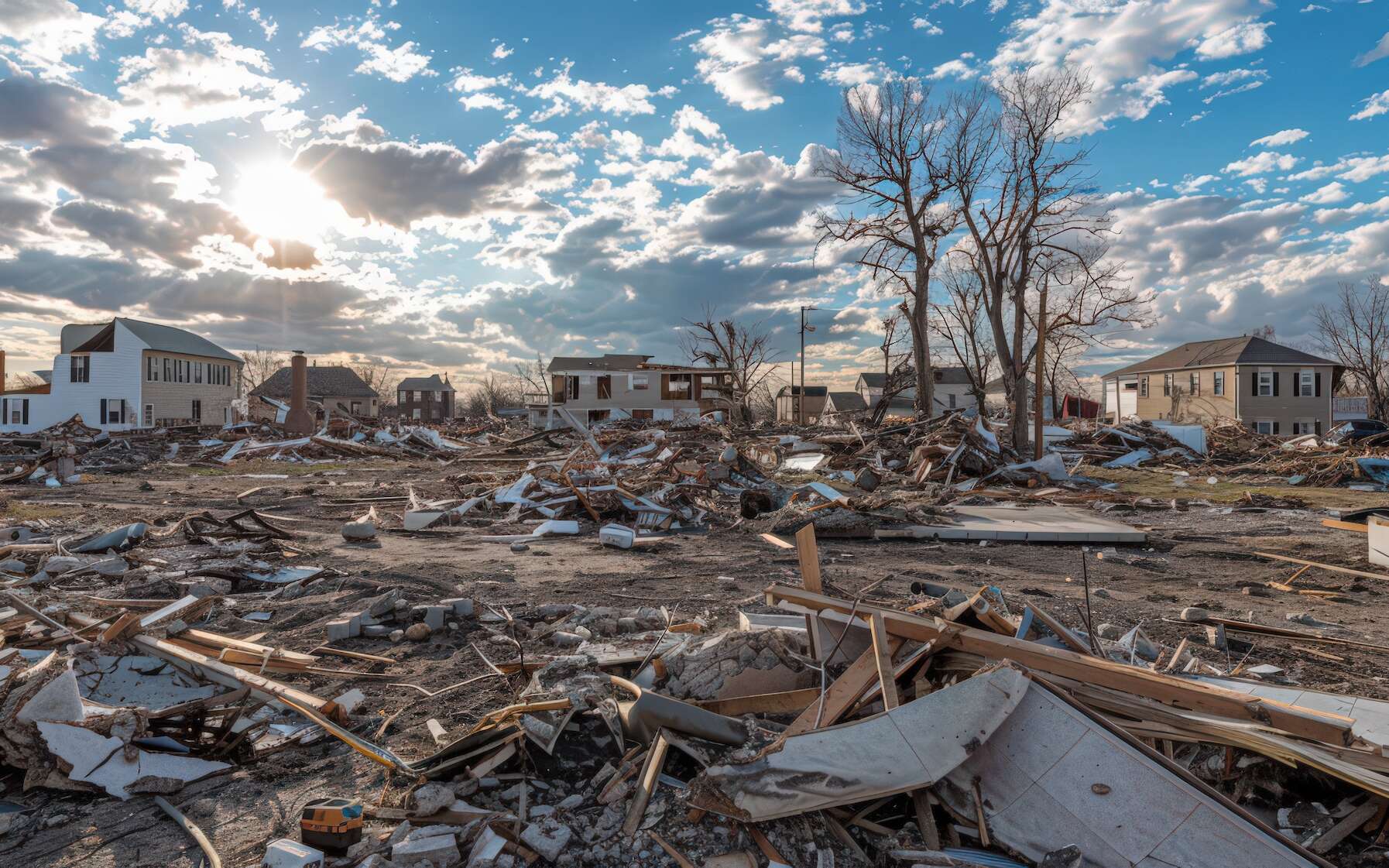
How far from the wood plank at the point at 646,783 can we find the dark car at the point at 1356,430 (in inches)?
1337

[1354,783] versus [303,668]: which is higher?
[1354,783]

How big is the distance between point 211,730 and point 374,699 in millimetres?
932

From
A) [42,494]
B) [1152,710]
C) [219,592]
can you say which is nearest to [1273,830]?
[1152,710]

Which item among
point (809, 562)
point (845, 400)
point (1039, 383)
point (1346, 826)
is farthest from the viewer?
point (845, 400)

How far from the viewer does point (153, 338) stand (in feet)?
148

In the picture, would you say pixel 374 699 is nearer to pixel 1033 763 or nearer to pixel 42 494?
pixel 1033 763

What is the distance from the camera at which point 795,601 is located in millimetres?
5094

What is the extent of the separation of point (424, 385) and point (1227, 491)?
8067 cm

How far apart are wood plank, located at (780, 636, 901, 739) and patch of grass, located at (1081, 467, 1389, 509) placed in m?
14.9

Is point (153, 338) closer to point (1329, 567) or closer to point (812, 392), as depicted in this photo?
point (1329, 567)

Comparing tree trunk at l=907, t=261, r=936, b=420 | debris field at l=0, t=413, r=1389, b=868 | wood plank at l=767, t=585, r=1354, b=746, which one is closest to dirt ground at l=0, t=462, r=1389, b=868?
debris field at l=0, t=413, r=1389, b=868

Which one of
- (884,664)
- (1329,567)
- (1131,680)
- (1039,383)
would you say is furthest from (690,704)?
(1039,383)

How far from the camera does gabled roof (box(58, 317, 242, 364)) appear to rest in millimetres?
44250

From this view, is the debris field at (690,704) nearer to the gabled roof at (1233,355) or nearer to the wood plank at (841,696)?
the wood plank at (841,696)
